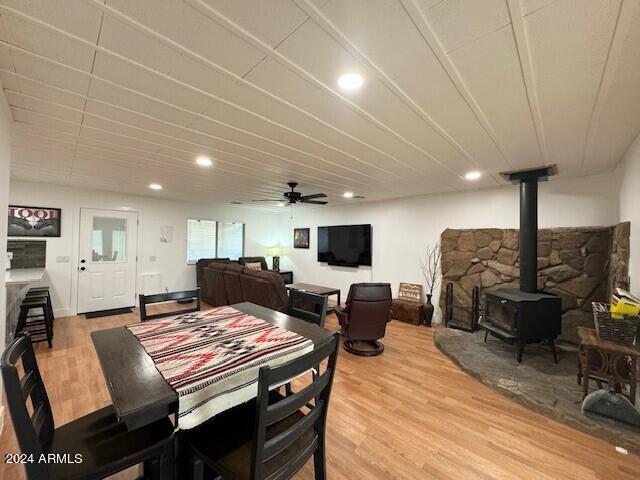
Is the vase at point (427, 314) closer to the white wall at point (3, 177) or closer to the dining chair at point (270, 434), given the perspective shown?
the dining chair at point (270, 434)

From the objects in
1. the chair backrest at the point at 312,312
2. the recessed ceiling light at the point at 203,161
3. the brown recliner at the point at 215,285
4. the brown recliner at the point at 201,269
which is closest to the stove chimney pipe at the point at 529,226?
the chair backrest at the point at 312,312

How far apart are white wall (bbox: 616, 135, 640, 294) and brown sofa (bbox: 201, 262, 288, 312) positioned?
365 centimetres

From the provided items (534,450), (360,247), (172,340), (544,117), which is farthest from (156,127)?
(360,247)

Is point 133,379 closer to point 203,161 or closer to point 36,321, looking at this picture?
point 203,161

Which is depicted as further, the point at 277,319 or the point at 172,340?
the point at 277,319

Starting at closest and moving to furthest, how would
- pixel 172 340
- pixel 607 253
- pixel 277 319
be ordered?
pixel 172 340
pixel 277 319
pixel 607 253

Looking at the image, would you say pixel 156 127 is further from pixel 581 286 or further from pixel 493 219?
pixel 581 286

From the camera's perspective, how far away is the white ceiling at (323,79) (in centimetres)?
111

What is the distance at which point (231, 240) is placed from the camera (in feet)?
23.6

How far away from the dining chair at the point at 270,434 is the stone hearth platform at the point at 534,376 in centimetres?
210

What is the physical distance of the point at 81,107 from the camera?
190cm

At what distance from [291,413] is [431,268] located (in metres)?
4.56

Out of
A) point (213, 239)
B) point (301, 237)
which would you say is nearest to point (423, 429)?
point (301, 237)

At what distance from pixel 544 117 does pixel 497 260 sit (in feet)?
9.32
